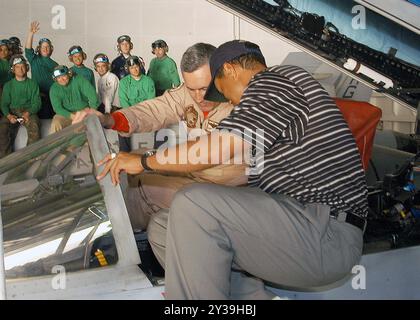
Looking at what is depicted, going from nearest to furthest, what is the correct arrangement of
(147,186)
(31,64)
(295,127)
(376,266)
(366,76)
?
(295,127), (376,266), (147,186), (366,76), (31,64)

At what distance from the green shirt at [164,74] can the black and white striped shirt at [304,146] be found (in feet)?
16.9

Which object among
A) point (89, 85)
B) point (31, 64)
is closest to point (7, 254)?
point (89, 85)

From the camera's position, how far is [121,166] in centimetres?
152

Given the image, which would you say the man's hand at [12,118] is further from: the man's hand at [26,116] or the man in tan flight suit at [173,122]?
the man in tan flight suit at [173,122]

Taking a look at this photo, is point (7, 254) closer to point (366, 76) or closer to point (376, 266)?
point (376, 266)

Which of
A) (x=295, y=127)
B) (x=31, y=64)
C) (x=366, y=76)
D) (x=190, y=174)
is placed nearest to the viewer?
(x=295, y=127)

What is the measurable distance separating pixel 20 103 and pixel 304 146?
488 cm

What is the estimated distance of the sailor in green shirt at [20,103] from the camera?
5648 millimetres

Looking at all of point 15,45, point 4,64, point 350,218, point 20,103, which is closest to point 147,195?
point 350,218

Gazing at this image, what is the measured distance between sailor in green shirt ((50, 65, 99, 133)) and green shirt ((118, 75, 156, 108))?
335 millimetres

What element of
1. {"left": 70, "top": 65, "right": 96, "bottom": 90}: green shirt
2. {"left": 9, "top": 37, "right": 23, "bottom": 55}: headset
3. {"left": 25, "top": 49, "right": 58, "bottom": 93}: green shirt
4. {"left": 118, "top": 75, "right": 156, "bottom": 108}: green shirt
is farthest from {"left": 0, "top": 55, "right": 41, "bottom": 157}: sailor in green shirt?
{"left": 118, "top": 75, "right": 156, "bottom": 108}: green shirt

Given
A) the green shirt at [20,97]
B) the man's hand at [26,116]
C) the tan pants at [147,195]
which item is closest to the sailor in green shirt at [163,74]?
the green shirt at [20,97]

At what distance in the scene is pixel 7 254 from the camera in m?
1.45
